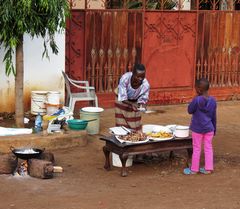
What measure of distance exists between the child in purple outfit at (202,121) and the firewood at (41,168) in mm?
1745

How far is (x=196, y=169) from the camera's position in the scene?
24.4ft

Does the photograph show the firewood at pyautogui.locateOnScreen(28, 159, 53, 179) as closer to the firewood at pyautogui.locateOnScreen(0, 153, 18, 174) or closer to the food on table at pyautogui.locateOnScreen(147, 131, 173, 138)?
the firewood at pyautogui.locateOnScreen(0, 153, 18, 174)

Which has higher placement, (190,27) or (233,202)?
(190,27)

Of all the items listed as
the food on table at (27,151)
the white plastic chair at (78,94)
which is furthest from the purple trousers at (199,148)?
the white plastic chair at (78,94)

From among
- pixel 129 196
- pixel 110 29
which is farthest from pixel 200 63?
pixel 129 196

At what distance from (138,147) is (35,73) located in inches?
140

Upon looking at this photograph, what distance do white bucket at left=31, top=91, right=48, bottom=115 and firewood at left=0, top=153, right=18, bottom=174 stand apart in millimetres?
2686

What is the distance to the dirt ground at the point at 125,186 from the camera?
6.25 metres

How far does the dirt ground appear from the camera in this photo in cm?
625

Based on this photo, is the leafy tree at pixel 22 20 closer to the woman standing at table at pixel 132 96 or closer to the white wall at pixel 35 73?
the white wall at pixel 35 73

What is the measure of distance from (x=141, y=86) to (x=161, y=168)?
44.1 inches

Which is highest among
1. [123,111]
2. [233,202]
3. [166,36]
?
[166,36]

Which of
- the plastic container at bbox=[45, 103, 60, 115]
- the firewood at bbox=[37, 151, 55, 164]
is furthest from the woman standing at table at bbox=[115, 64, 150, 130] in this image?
the plastic container at bbox=[45, 103, 60, 115]

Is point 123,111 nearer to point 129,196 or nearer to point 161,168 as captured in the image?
point 161,168
